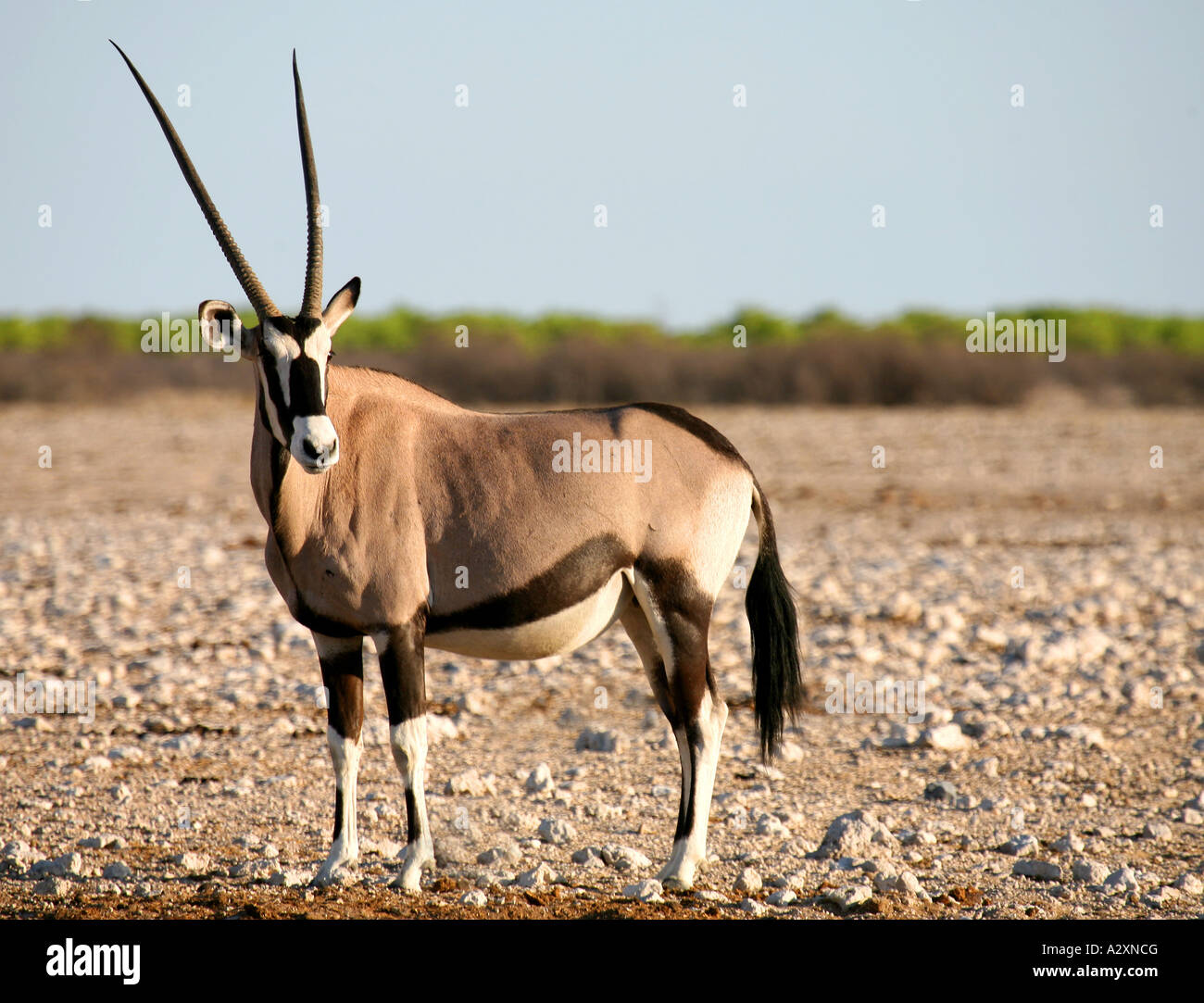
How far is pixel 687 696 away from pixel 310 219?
8.09 ft

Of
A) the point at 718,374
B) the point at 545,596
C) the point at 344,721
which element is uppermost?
the point at 718,374

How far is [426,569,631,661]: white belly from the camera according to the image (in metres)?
5.79

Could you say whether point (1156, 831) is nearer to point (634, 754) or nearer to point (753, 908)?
point (753, 908)

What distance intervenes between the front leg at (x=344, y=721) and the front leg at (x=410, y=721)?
218 mm

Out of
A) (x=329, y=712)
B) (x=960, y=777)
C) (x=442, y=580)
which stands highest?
(x=442, y=580)

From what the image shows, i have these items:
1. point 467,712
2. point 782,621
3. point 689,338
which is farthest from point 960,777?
point 689,338

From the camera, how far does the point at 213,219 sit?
5746 millimetres

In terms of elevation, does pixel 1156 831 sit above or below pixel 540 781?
below

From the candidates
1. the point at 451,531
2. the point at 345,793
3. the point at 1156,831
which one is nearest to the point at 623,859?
the point at 345,793

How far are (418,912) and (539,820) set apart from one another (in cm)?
131

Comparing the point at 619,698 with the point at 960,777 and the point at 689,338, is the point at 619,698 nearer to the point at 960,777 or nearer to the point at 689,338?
the point at 960,777

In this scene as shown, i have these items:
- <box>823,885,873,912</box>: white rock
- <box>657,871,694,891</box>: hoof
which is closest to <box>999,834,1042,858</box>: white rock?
<box>823,885,873,912</box>: white rock
